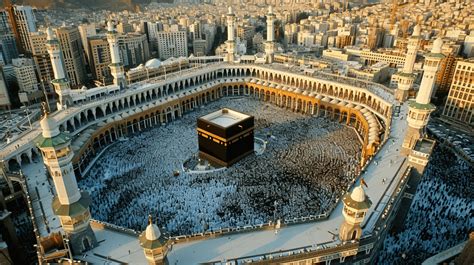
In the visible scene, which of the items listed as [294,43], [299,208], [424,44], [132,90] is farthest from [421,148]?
[294,43]

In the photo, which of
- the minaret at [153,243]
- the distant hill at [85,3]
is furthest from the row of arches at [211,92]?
the distant hill at [85,3]

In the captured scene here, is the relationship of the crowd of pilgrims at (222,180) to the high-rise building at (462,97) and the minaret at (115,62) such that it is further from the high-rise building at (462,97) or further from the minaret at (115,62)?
the high-rise building at (462,97)

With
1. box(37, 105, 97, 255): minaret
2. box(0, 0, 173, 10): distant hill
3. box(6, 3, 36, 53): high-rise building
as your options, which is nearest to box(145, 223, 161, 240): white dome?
box(37, 105, 97, 255): minaret

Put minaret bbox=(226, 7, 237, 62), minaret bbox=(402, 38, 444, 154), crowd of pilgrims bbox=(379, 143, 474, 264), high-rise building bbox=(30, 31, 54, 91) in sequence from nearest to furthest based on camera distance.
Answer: crowd of pilgrims bbox=(379, 143, 474, 264) < minaret bbox=(402, 38, 444, 154) < minaret bbox=(226, 7, 237, 62) < high-rise building bbox=(30, 31, 54, 91)

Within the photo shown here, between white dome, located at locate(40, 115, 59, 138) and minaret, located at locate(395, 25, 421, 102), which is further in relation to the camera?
minaret, located at locate(395, 25, 421, 102)

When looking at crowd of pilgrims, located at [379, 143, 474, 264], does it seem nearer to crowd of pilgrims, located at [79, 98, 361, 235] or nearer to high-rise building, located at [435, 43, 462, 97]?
crowd of pilgrims, located at [79, 98, 361, 235]

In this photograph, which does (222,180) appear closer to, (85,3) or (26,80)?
(26,80)
